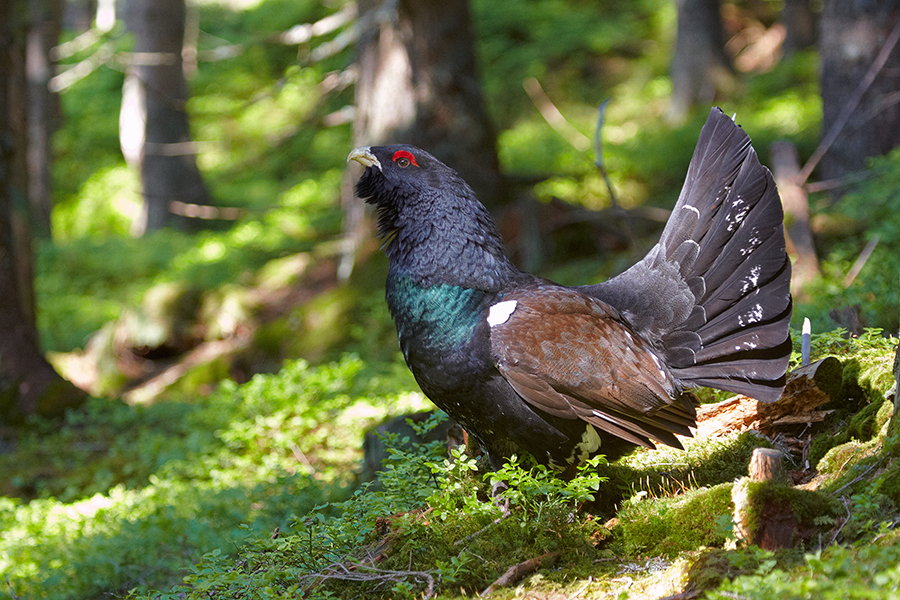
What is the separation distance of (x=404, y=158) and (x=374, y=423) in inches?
121

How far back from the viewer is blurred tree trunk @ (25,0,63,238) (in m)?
16.3

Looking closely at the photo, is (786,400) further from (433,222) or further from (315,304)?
(315,304)

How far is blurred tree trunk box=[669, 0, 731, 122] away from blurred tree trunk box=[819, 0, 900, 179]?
698cm

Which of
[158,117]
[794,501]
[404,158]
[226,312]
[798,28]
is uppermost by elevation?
[798,28]

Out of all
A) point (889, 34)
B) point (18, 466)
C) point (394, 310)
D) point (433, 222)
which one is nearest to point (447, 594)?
point (394, 310)

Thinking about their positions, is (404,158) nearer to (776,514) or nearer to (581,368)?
(581,368)

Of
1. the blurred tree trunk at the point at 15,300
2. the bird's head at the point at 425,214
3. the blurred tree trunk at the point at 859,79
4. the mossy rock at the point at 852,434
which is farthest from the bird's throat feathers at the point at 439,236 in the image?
the blurred tree trunk at the point at 15,300

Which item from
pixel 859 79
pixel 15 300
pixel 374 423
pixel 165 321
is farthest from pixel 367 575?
pixel 165 321

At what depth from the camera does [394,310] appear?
3.62m

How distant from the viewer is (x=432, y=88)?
912 centimetres

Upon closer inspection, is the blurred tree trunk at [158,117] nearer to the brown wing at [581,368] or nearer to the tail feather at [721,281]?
the tail feather at [721,281]

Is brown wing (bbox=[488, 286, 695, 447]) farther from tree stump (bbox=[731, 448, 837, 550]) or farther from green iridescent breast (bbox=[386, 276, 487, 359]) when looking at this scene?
tree stump (bbox=[731, 448, 837, 550])

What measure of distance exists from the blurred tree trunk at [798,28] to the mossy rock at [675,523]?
17095 millimetres

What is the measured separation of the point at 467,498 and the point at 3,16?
7.70 meters
